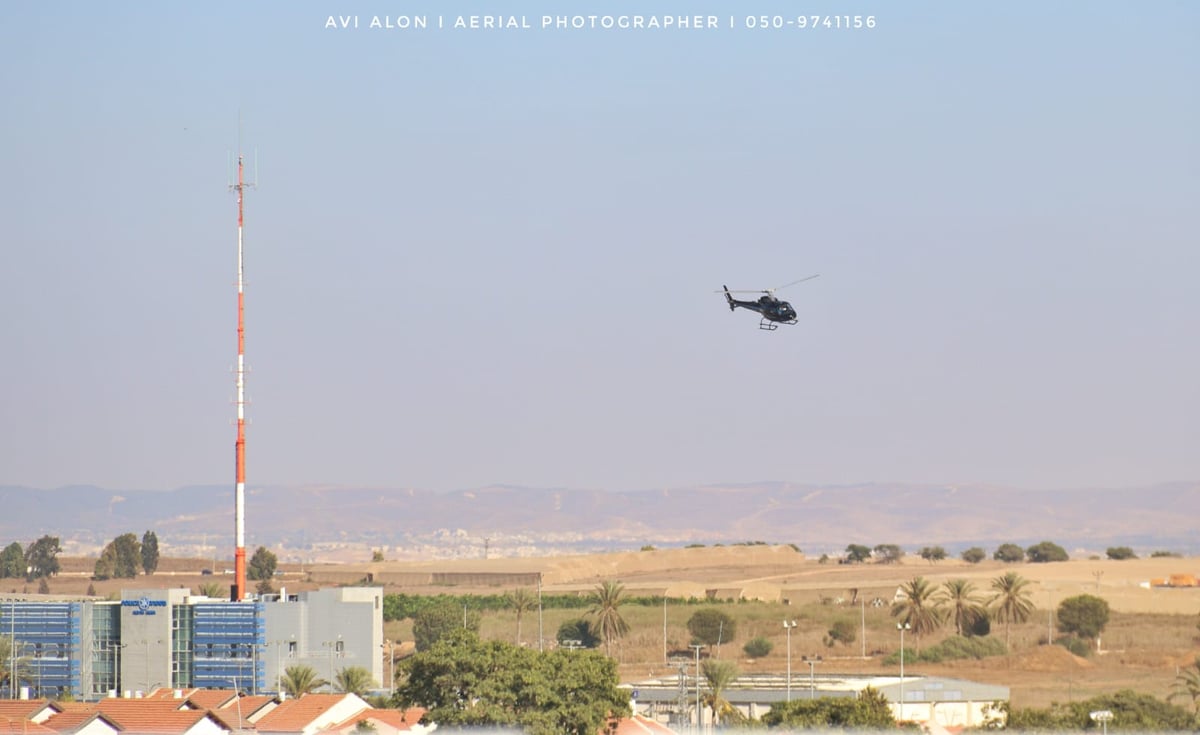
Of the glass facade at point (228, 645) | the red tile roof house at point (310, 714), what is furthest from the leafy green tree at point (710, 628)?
the red tile roof house at point (310, 714)

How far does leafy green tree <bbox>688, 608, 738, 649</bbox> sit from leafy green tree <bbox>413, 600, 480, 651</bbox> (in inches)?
740

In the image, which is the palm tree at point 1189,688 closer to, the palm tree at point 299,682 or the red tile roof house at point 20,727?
the palm tree at point 299,682

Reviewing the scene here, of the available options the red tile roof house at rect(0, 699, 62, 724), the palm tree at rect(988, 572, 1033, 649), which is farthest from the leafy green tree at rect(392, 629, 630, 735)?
the palm tree at rect(988, 572, 1033, 649)

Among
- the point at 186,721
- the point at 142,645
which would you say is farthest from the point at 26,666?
the point at 186,721

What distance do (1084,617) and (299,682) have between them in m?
78.3

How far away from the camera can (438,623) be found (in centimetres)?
17050

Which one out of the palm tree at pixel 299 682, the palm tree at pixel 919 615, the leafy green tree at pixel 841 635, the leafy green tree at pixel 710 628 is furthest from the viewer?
the leafy green tree at pixel 710 628

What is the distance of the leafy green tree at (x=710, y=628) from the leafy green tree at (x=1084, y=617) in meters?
28.2

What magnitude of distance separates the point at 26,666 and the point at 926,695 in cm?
6007

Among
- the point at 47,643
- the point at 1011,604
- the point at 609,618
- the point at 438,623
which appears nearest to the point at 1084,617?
the point at 1011,604

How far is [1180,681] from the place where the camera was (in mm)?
130875

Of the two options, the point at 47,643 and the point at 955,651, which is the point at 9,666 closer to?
the point at 47,643

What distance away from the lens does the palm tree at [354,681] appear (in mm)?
118750

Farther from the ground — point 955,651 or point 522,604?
point 522,604
